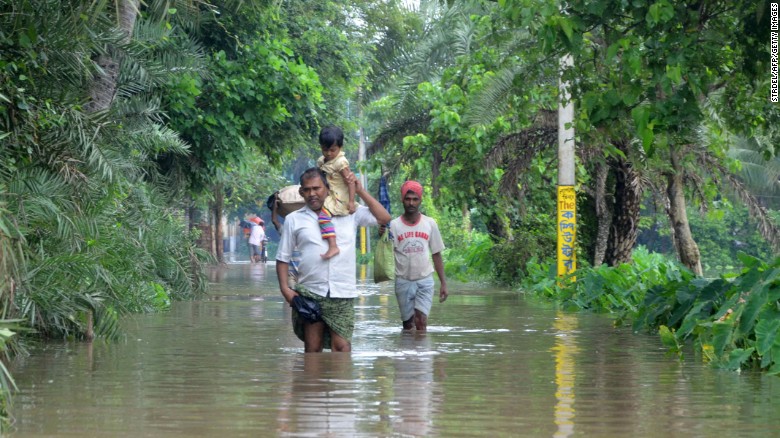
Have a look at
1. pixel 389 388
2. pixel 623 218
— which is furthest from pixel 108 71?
pixel 623 218

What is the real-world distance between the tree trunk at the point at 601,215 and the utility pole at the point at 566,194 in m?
2.05

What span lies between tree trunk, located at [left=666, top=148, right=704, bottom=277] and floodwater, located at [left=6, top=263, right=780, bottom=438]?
540cm

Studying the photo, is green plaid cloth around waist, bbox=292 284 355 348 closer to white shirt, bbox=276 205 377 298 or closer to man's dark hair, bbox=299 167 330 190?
white shirt, bbox=276 205 377 298

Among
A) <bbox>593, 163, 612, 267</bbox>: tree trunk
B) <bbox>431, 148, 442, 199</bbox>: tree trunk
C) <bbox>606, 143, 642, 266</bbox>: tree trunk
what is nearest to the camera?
<bbox>606, 143, 642, 266</bbox>: tree trunk

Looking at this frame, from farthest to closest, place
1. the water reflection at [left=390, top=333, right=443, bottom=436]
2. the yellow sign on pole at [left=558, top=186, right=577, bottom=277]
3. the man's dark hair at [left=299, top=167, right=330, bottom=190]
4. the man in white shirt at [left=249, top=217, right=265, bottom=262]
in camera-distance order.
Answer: the man in white shirt at [left=249, top=217, right=265, bottom=262]
the yellow sign on pole at [left=558, top=186, right=577, bottom=277]
the man's dark hair at [left=299, top=167, right=330, bottom=190]
the water reflection at [left=390, top=333, right=443, bottom=436]

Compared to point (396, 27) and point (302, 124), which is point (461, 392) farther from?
point (396, 27)

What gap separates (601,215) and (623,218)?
57 centimetres

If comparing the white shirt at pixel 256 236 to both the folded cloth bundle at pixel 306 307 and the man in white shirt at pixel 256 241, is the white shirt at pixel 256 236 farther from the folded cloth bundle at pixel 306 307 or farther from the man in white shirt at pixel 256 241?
the folded cloth bundle at pixel 306 307

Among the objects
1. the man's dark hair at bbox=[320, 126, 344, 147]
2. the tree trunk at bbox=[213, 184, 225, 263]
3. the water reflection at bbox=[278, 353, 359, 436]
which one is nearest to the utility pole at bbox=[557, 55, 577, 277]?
the man's dark hair at bbox=[320, 126, 344, 147]

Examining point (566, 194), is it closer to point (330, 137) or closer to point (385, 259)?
point (385, 259)

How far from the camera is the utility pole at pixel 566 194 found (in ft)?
68.2

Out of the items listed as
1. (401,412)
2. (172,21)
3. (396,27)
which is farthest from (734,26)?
(396,27)

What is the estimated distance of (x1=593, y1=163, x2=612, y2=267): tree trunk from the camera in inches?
919

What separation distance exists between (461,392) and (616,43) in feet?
12.1
